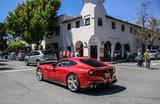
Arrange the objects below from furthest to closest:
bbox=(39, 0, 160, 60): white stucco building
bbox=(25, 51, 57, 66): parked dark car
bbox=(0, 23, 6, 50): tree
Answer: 1. bbox=(0, 23, 6, 50): tree
2. bbox=(39, 0, 160, 60): white stucco building
3. bbox=(25, 51, 57, 66): parked dark car

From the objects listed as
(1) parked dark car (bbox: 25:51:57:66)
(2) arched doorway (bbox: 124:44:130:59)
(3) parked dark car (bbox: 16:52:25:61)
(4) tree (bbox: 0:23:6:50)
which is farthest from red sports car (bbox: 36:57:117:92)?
(4) tree (bbox: 0:23:6:50)

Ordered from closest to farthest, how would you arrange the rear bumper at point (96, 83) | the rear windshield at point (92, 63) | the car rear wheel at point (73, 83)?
the rear bumper at point (96, 83) → the car rear wheel at point (73, 83) → the rear windshield at point (92, 63)

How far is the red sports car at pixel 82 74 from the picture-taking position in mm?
9672

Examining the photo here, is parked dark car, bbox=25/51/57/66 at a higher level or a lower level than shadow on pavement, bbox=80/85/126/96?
higher

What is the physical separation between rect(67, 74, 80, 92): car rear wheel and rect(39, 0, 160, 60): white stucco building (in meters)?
22.3

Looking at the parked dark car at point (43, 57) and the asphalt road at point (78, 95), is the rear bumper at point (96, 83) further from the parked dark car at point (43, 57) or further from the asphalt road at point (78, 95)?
the parked dark car at point (43, 57)

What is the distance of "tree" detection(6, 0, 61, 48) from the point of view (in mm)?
37312

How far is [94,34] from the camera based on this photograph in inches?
1277

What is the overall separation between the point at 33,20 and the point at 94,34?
9.95 meters

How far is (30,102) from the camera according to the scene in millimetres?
8336

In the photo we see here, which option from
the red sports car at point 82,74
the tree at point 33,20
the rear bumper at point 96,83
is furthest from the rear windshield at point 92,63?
the tree at point 33,20

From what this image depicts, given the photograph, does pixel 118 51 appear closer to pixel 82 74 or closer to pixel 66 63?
pixel 66 63

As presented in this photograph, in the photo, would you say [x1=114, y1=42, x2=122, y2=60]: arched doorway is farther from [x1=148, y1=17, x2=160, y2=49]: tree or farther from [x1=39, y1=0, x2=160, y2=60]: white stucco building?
[x1=148, y1=17, x2=160, y2=49]: tree

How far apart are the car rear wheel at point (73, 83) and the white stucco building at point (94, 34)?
22.3 m
